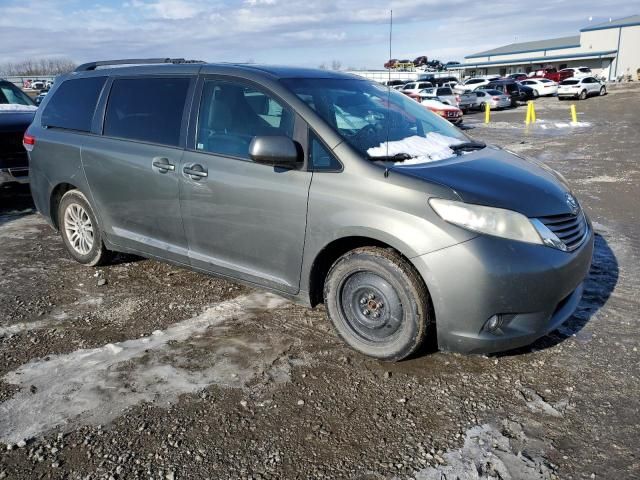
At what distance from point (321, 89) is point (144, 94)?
5.19ft

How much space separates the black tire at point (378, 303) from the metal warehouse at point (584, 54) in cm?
7504

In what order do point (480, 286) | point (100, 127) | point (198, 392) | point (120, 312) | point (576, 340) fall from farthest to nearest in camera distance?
1. point (100, 127)
2. point (120, 312)
3. point (576, 340)
4. point (198, 392)
5. point (480, 286)

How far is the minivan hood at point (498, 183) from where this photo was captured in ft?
10.5

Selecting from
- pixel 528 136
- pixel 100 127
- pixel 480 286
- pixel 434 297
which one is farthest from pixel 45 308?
pixel 528 136

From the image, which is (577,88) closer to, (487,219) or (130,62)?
(130,62)

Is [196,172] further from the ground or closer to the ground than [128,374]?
further from the ground

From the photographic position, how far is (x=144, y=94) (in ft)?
14.8

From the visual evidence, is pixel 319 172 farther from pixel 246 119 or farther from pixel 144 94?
pixel 144 94

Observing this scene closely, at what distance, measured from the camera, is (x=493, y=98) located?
3247 cm

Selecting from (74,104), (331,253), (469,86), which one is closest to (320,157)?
(331,253)

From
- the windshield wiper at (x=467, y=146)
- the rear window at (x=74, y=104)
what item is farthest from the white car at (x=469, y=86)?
the rear window at (x=74, y=104)

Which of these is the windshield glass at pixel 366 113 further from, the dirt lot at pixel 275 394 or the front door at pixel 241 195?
the dirt lot at pixel 275 394

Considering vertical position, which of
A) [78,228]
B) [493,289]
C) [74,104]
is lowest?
[78,228]

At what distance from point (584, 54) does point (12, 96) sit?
74.1m
